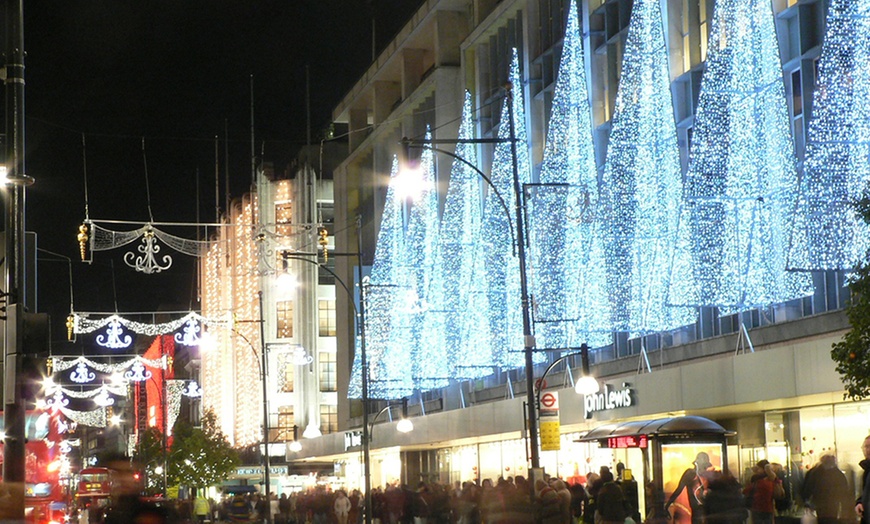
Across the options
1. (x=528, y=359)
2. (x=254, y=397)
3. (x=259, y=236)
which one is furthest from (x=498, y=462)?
(x=254, y=397)

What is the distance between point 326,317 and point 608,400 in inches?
2361

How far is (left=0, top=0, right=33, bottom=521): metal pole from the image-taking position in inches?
633


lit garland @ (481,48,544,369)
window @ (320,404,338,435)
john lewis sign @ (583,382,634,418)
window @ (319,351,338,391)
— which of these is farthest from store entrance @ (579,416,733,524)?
window @ (319,351,338,391)

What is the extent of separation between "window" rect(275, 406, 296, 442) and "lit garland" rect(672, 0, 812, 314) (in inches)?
2678

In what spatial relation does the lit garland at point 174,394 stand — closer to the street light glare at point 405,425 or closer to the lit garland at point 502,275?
the street light glare at point 405,425

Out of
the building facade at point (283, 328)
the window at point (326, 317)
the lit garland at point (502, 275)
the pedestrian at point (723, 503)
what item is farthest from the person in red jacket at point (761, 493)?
the window at point (326, 317)

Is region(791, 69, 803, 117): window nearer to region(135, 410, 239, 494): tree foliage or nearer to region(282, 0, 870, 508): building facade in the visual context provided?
region(282, 0, 870, 508): building facade

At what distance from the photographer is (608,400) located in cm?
3541

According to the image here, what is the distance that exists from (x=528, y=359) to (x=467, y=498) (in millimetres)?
5141

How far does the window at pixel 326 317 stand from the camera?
93.8 metres

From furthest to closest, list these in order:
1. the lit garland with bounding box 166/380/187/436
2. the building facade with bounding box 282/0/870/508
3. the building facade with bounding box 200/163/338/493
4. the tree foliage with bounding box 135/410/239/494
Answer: the lit garland with bounding box 166/380/187/436 → the building facade with bounding box 200/163/338/493 → the tree foliage with bounding box 135/410/239/494 → the building facade with bounding box 282/0/870/508

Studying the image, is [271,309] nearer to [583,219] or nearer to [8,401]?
[583,219]

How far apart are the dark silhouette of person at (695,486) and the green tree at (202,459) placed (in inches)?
2672

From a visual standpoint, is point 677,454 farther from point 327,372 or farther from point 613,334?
point 327,372
